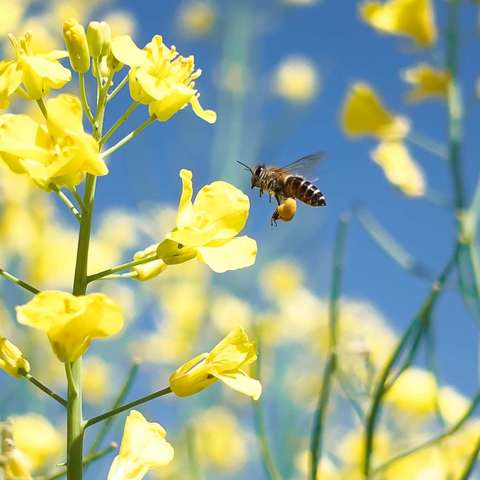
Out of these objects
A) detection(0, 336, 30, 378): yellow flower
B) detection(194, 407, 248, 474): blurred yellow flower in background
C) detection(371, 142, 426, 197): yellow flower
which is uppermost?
detection(194, 407, 248, 474): blurred yellow flower in background

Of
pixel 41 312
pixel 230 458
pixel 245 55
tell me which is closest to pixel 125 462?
pixel 41 312

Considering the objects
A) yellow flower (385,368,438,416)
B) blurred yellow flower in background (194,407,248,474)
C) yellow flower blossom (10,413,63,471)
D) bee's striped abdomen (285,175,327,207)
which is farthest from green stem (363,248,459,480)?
blurred yellow flower in background (194,407,248,474)

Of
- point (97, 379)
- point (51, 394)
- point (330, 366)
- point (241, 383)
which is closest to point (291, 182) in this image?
point (330, 366)

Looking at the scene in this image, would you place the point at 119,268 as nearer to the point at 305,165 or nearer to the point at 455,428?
the point at 455,428

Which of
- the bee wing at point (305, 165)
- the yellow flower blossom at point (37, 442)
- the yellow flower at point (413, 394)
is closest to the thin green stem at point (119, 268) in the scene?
the bee wing at point (305, 165)

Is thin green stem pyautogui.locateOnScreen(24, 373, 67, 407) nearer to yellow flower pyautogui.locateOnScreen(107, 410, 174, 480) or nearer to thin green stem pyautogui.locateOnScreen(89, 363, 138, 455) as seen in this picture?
yellow flower pyautogui.locateOnScreen(107, 410, 174, 480)

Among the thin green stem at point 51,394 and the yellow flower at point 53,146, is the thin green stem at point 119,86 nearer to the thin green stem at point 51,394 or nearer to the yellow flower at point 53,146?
the yellow flower at point 53,146

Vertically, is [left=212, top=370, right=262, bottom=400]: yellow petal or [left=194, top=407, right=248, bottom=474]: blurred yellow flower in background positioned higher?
[left=194, top=407, right=248, bottom=474]: blurred yellow flower in background
